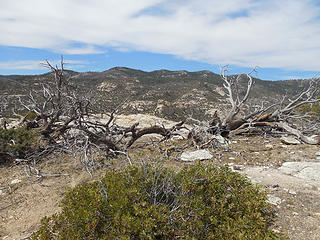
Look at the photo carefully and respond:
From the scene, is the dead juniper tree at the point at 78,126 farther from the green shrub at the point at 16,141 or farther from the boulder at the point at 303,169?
the boulder at the point at 303,169

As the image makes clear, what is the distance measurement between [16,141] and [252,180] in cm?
645

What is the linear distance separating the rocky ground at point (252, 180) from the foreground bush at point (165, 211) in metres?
0.50

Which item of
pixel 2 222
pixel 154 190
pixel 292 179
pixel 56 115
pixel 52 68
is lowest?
pixel 2 222

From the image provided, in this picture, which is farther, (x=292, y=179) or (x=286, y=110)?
(x=286, y=110)

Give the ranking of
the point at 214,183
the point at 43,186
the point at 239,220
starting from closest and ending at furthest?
the point at 239,220, the point at 214,183, the point at 43,186

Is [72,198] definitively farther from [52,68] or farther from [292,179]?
[292,179]

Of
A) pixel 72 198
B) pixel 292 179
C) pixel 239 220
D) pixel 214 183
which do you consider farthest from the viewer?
pixel 292 179

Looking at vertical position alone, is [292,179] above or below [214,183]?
below

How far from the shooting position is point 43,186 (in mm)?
4672

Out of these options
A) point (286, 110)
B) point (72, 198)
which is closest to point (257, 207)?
point (72, 198)

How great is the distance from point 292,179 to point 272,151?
191 centimetres

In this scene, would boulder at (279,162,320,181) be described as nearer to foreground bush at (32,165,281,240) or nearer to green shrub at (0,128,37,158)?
foreground bush at (32,165,281,240)

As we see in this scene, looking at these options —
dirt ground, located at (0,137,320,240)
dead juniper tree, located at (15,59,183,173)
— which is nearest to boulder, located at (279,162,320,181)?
dirt ground, located at (0,137,320,240)

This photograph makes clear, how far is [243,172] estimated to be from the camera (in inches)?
187
